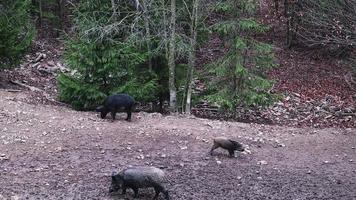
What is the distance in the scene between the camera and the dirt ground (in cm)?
1007

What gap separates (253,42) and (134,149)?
23.7 ft

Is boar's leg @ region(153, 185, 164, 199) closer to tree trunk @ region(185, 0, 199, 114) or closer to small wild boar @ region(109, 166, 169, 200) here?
small wild boar @ region(109, 166, 169, 200)

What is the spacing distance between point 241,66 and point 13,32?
852 cm

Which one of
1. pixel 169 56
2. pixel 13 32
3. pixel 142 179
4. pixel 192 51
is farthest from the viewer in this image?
pixel 13 32

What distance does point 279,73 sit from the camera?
26.4 m

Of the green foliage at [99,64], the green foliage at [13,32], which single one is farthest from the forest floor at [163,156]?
the green foliage at [13,32]

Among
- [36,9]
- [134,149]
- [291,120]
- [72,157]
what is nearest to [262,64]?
[291,120]

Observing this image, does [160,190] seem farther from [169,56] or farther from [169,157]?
Result: [169,56]

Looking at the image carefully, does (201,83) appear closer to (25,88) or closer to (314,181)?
(25,88)

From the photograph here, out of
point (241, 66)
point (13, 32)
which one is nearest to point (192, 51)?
point (241, 66)

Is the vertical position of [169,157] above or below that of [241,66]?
below

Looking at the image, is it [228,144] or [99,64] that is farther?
[99,64]

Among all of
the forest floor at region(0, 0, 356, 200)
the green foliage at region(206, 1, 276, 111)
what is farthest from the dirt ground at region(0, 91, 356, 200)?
the green foliage at region(206, 1, 276, 111)

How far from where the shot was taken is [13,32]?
1859cm
